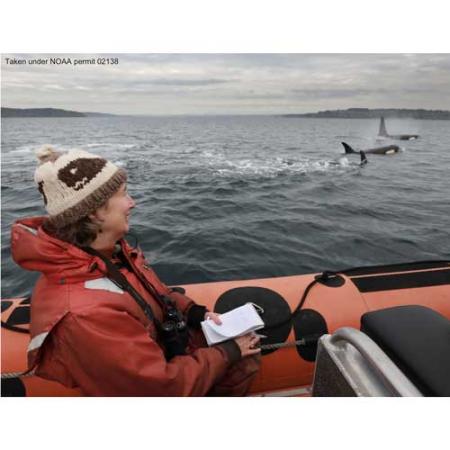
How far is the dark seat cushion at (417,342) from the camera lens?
1.68m

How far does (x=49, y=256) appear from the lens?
71.0 inches

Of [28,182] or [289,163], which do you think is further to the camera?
[289,163]

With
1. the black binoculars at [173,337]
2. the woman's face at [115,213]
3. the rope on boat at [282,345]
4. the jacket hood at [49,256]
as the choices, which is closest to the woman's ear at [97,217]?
the woman's face at [115,213]

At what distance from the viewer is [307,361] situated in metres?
2.98

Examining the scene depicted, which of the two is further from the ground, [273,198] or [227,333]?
[227,333]

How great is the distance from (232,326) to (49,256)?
1430 mm

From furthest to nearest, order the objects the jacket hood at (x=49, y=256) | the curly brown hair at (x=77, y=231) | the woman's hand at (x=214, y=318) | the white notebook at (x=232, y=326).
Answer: the woman's hand at (x=214, y=318), the white notebook at (x=232, y=326), the curly brown hair at (x=77, y=231), the jacket hood at (x=49, y=256)

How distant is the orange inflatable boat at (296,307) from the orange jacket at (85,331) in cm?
98

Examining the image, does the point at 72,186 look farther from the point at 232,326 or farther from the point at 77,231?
the point at 232,326

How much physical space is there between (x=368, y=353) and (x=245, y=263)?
17.0 ft

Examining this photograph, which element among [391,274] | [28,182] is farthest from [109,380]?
[28,182]

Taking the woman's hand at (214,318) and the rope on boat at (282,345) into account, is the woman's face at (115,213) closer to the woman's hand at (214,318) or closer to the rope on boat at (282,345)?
the woman's hand at (214,318)

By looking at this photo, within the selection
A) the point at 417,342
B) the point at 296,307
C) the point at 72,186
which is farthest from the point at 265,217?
the point at 72,186

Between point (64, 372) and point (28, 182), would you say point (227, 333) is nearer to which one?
point (64, 372)
